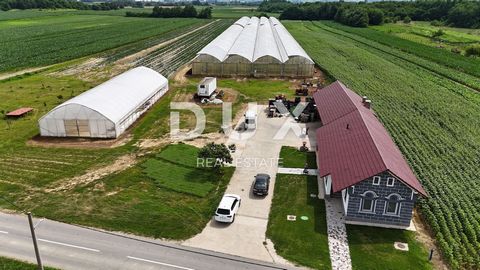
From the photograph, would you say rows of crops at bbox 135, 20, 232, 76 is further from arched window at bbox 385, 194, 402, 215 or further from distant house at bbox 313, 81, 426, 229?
arched window at bbox 385, 194, 402, 215

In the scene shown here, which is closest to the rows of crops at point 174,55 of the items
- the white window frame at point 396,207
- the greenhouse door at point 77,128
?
the greenhouse door at point 77,128

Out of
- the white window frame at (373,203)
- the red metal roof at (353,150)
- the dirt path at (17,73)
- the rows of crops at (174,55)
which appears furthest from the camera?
the rows of crops at (174,55)

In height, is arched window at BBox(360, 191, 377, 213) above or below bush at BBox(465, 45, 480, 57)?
below

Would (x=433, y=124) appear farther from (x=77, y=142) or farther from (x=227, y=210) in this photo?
(x=77, y=142)

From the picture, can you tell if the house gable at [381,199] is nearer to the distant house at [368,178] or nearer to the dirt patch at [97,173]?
the distant house at [368,178]

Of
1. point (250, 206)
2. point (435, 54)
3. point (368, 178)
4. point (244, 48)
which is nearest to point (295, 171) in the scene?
point (250, 206)

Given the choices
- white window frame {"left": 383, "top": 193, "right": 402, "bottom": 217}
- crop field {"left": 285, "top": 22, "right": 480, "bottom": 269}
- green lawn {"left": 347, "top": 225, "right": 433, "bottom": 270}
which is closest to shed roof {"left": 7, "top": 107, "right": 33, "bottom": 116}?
green lawn {"left": 347, "top": 225, "right": 433, "bottom": 270}

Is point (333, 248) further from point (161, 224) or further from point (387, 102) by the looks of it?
point (387, 102)

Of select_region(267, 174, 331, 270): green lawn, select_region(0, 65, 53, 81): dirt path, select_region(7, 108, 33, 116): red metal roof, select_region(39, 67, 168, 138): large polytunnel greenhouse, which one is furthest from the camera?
select_region(0, 65, 53, 81): dirt path
